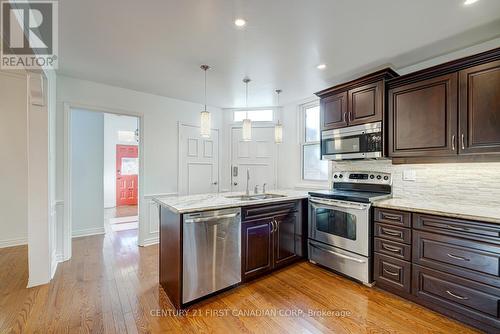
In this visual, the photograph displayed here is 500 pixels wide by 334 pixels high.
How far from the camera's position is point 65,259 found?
10.3 ft

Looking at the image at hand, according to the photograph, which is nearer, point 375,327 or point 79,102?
point 375,327

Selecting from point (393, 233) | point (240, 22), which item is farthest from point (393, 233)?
point (240, 22)

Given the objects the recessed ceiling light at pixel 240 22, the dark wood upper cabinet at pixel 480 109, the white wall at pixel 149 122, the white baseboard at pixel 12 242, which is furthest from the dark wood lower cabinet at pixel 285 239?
the white baseboard at pixel 12 242

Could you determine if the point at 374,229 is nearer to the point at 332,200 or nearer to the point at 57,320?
the point at 332,200

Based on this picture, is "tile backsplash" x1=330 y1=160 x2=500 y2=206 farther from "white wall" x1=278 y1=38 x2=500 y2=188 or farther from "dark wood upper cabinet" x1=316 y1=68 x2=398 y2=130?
"white wall" x1=278 y1=38 x2=500 y2=188

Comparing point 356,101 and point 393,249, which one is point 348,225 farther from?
point 356,101

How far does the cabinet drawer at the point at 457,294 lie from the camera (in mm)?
1761

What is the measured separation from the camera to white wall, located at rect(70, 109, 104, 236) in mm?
4262

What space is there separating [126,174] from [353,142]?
Answer: 722 centimetres

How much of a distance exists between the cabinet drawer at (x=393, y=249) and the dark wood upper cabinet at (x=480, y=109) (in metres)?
1.08

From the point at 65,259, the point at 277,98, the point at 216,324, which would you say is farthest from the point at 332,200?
the point at 65,259

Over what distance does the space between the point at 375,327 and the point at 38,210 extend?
3556 millimetres

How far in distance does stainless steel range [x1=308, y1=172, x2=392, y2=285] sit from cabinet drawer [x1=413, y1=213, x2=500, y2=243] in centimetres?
48

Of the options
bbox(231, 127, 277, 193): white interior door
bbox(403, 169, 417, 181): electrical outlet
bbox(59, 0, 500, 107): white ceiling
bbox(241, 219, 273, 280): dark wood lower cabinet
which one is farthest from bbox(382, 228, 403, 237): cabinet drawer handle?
bbox(231, 127, 277, 193): white interior door
